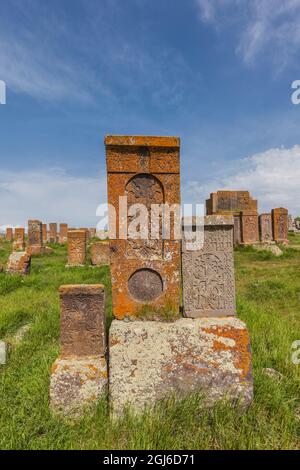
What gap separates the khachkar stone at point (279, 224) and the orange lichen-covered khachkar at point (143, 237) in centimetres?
1332

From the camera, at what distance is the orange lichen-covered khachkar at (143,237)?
2.67m

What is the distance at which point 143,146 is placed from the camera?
2.69m

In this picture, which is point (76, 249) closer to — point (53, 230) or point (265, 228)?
point (265, 228)

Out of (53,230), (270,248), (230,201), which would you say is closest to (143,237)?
(270,248)

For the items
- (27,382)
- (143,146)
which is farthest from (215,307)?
(27,382)

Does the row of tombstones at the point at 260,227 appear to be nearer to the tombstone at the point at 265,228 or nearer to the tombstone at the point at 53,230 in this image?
the tombstone at the point at 265,228

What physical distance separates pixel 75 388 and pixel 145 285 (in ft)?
3.23

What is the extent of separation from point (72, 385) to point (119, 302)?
739mm

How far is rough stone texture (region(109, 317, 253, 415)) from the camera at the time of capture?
2.38 m

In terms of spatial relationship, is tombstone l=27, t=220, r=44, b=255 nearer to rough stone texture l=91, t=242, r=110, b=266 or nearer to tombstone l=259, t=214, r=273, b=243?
rough stone texture l=91, t=242, r=110, b=266

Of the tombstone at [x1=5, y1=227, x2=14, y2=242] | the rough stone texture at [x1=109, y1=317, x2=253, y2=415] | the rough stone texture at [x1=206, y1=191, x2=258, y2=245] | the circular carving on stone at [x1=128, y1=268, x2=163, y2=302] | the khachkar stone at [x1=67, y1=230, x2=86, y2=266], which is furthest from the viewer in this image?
the tombstone at [x1=5, y1=227, x2=14, y2=242]

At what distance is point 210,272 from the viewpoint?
109 inches

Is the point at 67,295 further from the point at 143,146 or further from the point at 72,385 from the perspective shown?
the point at 143,146

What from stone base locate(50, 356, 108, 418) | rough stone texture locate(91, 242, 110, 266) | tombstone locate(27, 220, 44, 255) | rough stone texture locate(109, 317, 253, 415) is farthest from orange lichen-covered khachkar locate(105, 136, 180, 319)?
tombstone locate(27, 220, 44, 255)
